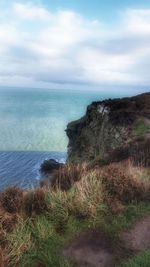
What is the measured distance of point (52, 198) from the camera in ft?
40.1

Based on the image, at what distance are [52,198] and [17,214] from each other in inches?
54.8

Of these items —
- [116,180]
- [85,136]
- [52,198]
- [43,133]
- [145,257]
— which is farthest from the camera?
[43,133]

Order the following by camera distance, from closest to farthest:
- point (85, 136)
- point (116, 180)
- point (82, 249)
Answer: point (82, 249)
point (116, 180)
point (85, 136)

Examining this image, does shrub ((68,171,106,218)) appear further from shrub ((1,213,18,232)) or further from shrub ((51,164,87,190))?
shrub ((1,213,18,232))

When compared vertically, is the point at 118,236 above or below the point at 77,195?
below

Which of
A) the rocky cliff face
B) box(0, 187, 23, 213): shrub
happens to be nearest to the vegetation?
box(0, 187, 23, 213): shrub

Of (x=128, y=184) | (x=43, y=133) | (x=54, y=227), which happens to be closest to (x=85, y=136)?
(x=128, y=184)

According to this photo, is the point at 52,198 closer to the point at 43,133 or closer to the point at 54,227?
the point at 54,227

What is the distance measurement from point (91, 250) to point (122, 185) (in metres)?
3.54

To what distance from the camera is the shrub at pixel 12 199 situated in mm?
12055

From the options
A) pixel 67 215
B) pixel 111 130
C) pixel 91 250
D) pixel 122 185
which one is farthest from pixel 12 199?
pixel 111 130

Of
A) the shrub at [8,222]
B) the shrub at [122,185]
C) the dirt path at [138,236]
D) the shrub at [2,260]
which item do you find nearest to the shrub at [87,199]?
the shrub at [122,185]

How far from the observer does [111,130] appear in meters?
31.5

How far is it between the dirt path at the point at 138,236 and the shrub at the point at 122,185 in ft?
4.59
